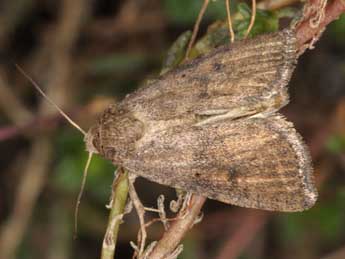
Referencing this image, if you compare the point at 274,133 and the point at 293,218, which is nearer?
the point at 274,133

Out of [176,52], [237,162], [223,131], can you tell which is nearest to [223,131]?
[223,131]

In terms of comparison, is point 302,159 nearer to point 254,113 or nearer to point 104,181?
point 254,113

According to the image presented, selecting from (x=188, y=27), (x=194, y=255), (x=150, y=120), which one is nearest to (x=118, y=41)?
(x=188, y=27)

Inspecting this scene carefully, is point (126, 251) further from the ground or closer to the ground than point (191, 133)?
closer to the ground

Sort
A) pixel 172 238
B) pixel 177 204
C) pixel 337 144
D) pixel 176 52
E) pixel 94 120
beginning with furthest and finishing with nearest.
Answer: pixel 94 120, pixel 337 144, pixel 176 52, pixel 177 204, pixel 172 238

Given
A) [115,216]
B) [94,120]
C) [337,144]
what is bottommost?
[337,144]

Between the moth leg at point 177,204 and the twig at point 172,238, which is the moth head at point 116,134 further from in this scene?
the twig at point 172,238

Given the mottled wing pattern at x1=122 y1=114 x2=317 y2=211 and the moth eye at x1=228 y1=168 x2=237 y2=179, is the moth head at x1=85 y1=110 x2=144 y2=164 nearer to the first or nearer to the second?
the mottled wing pattern at x1=122 y1=114 x2=317 y2=211

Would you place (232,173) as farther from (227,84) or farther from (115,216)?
(115,216)
